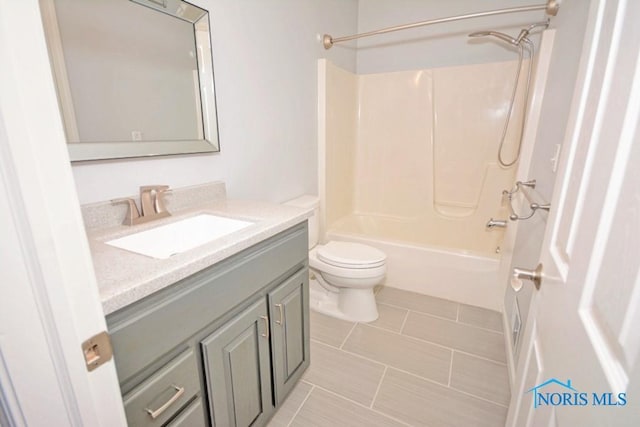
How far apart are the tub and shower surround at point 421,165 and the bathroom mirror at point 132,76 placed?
46.1 inches

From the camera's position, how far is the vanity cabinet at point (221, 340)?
69cm

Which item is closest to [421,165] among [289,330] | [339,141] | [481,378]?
[339,141]

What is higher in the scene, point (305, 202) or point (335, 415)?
point (305, 202)

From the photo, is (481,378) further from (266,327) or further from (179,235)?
(179,235)

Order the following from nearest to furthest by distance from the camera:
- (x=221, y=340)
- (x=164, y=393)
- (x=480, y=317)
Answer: (x=164, y=393)
(x=221, y=340)
(x=480, y=317)

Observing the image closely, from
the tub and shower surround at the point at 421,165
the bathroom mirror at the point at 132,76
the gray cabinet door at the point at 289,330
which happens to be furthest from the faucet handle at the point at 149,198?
the tub and shower surround at the point at 421,165

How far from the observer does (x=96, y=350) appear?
1.46 feet

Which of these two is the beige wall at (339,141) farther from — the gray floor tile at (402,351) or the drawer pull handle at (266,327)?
the drawer pull handle at (266,327)

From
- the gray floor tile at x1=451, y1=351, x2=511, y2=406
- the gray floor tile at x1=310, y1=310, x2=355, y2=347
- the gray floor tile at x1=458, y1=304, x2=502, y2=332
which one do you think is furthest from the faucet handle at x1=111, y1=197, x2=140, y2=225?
the gray floor tile at x1=458, y1=304, x2=502, y2=332

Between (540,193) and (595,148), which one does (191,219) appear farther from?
(540,193)

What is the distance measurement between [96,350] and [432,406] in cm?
143

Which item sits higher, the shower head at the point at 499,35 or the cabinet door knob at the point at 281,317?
the shower head at the point at 499,35

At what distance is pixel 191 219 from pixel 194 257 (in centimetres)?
50

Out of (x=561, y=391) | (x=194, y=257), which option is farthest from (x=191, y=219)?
(x=561, y=391)
